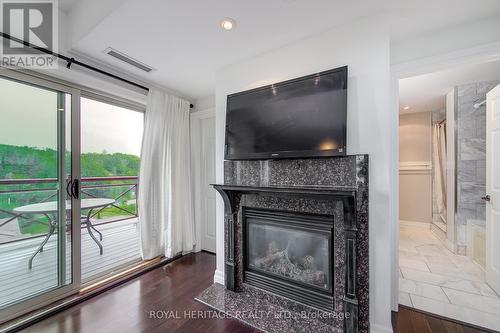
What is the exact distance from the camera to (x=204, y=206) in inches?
134

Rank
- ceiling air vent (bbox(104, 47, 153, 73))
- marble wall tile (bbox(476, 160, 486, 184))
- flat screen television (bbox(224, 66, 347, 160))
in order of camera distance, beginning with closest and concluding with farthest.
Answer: flat screen television (bbox(224, 66, 347, 160)) → ceiling air vent (bbox(104, 47, 153, 73)) → marble wall tile (bbox(476, 160, 486, 184))

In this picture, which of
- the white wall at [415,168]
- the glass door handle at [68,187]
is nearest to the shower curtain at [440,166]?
the white wall at [415,168]

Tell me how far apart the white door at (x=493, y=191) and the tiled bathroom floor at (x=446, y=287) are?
214 millimetres

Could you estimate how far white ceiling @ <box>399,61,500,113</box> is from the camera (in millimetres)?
2482

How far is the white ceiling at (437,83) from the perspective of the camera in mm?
2482

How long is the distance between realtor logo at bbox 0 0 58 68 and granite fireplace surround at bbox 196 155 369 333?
1.95 metres

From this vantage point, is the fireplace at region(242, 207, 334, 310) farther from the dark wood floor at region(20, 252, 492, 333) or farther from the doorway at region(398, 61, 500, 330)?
the doorway at region(398, 61, 500, 330)

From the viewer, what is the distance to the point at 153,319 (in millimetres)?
1828

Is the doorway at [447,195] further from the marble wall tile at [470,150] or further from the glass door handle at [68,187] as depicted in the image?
the glass door handle at [68,187]

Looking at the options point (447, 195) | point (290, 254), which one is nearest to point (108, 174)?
point (290, 254)

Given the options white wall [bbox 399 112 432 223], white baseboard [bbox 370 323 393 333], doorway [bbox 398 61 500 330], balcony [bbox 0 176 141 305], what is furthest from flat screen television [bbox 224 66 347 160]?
white wall [bbox 399 112 432 223]

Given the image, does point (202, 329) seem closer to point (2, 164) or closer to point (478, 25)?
point (2, 164)

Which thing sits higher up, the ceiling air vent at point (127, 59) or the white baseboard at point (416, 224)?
the ceiling air vent at point (127, 59)

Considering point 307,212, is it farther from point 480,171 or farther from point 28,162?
point 480,171
